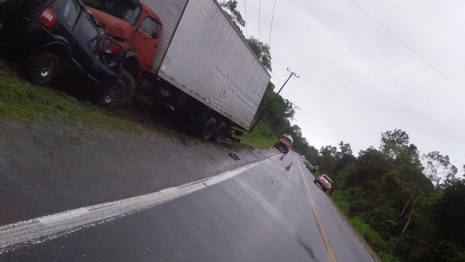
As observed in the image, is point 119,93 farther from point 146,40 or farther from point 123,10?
point 123,10

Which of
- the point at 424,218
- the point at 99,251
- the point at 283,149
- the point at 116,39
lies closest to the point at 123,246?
the point at 99,251

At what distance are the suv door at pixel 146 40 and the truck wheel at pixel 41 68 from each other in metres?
3.43

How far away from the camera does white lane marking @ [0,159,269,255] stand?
3.52m

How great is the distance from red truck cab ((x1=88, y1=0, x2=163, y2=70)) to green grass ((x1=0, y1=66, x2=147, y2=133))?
2.33 meters

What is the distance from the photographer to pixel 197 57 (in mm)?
14945

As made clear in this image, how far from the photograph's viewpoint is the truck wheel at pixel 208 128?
18.8 meters

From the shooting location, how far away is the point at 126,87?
12148mm

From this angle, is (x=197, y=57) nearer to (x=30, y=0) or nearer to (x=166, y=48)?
(x=166, y=48)

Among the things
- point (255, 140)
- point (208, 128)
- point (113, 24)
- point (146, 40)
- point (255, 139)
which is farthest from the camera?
point (255, 139)

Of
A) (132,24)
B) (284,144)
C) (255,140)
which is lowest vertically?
(284,144)

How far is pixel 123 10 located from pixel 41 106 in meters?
5.29

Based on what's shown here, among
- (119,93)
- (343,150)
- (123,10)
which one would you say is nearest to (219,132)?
(119,93)

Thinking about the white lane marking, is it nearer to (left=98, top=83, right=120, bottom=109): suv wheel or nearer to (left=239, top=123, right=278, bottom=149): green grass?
(left=98, top=83, right=120, bottom=109): suv wheel

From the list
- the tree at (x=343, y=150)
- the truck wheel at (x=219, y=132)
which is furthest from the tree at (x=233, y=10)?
the tree at (x=343, y=150)
